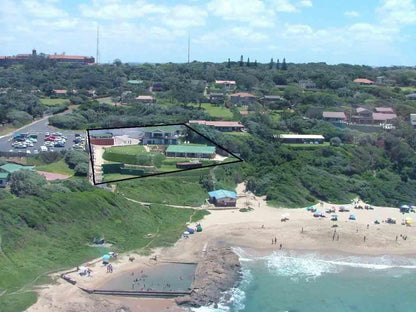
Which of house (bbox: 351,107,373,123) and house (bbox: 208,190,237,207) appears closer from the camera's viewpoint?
house (bbox: 208,190,237,207)

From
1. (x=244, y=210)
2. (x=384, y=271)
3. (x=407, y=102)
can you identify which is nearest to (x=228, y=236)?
(x=244, y=210)

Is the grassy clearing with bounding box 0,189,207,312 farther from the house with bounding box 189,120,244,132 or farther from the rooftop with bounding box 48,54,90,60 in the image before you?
the rooftop with bounding box 48,54,90,60

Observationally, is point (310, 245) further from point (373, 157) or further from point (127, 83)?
point (127, 83)

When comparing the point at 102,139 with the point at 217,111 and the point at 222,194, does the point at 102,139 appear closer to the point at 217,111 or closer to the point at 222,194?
the point at 222,194

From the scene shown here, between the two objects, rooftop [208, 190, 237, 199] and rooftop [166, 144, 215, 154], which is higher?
rooftop [166, 144, 215, 154]

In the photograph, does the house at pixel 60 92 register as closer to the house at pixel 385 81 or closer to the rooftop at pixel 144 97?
the rooftop at pixel 144 97

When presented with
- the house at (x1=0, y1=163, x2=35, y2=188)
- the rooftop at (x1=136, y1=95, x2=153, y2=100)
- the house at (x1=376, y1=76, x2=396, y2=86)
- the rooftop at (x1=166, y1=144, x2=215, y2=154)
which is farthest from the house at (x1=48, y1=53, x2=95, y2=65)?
the rooftop at (x1=166, y1=144, x2=215, y2=154)
